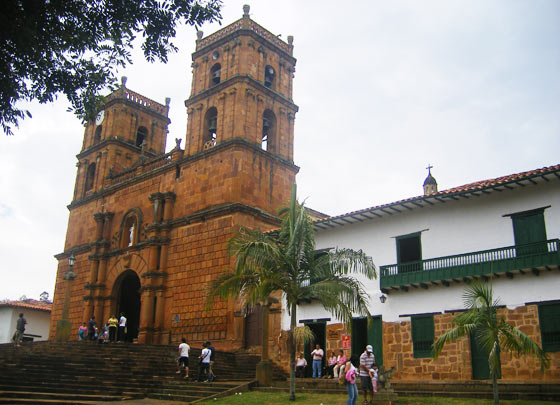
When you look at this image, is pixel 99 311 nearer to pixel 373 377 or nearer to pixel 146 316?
pixel 146 316

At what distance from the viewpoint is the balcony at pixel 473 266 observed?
16.7m

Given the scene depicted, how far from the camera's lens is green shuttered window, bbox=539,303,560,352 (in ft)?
52.7

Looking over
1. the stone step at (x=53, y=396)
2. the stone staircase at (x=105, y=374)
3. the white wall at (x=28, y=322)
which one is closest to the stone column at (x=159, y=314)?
the stone staircase at (x=105, y=374)

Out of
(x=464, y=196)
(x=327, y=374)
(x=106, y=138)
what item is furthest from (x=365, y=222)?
(x=106, y=138)

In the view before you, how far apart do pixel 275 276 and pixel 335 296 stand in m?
1.77

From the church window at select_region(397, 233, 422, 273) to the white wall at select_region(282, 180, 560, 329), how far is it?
0.18 meters

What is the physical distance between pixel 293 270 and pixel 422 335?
5.21m

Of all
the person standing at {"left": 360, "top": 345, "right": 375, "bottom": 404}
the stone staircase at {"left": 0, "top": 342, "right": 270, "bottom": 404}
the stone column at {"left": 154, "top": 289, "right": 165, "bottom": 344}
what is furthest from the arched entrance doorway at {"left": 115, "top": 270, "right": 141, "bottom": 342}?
the person standing at {"left": 360, "top": 345, "right": 375, "bottom": 404}

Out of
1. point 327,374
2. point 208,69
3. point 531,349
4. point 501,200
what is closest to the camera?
point 531,349

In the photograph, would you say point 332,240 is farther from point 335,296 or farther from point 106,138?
point 106,138

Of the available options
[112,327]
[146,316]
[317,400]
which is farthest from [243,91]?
[317,400]

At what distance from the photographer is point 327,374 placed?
20.1 metres

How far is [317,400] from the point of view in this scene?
597 inches

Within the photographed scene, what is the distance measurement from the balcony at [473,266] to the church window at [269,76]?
48.3 feet
